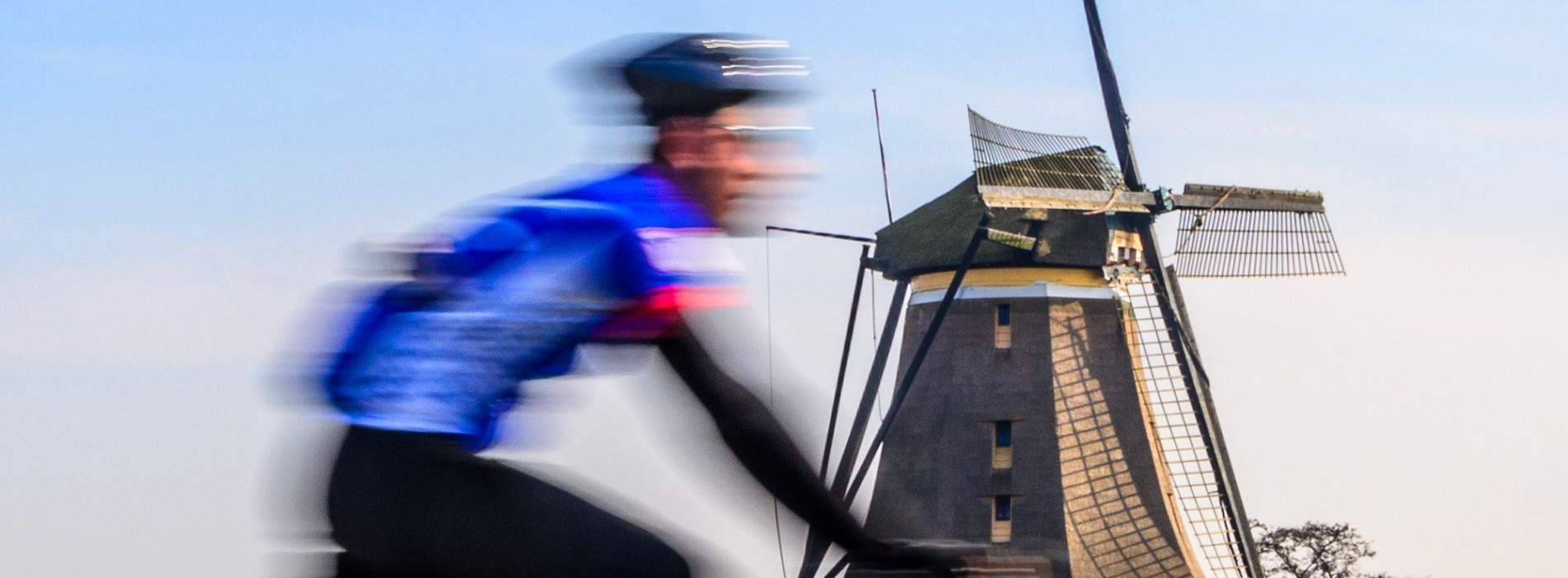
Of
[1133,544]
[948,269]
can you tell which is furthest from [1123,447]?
[948,269]

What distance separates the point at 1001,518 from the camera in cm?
2706

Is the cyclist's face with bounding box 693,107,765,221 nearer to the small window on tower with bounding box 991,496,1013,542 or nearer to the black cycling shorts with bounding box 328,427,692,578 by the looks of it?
the black cycling shorts with bounding box 328,427,692,578

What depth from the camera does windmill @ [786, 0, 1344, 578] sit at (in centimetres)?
2647

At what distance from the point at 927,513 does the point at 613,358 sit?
24.9 m

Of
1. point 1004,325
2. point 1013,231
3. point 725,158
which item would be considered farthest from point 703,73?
point 1004,325

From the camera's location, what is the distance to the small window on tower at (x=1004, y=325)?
27.0 m

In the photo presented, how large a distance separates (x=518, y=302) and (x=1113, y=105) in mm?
26651

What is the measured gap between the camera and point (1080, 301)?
88.5 feet

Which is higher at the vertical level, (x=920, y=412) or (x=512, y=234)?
(x=512, y=234)

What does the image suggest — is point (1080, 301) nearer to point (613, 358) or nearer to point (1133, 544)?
point (1133, 544)

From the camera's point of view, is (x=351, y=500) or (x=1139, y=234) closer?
(x=351, y=500)

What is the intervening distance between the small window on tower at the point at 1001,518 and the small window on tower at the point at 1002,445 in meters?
0.45

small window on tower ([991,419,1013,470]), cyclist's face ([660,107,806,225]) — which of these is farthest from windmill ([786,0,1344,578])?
cyclist's face ([660,107,806,225])

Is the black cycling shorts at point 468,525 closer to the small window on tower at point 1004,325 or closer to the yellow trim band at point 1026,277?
the yellow trim band at point 1026,277
